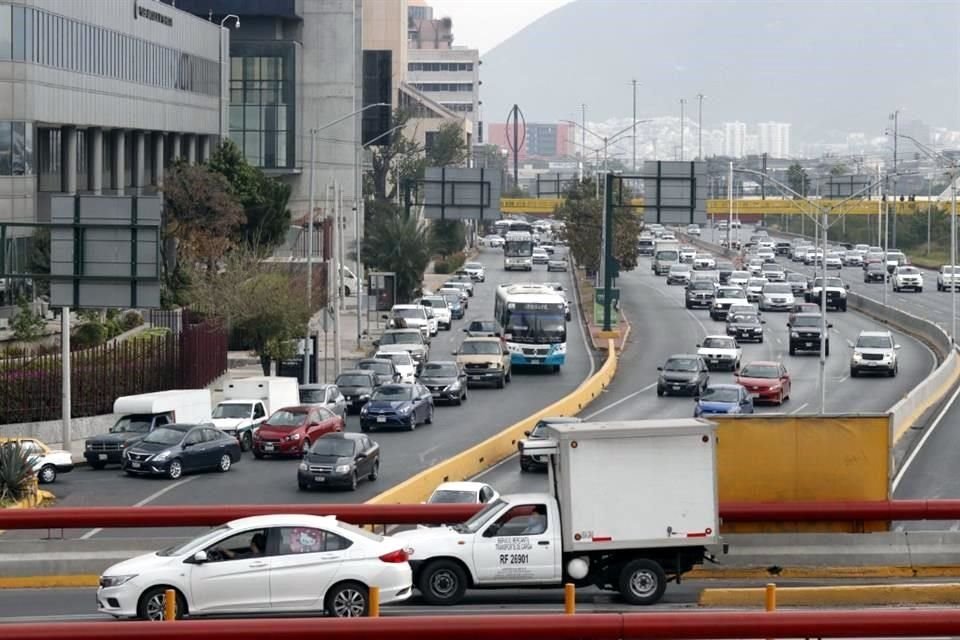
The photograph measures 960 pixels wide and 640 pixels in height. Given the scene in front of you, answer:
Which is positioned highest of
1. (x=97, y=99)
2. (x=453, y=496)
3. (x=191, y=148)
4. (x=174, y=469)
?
(x=97, y=99)

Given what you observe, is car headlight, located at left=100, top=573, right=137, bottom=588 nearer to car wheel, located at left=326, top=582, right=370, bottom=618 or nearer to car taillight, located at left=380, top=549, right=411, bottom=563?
car wheel, located at left=326, top=582, right=370, bottom=618

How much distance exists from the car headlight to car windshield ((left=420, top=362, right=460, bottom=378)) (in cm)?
3580

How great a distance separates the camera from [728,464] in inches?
834

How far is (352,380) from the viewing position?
171ft

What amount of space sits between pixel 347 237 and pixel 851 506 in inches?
3351

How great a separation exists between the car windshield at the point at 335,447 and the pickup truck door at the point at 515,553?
57.5 feet

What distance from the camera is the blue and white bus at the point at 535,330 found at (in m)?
61.1

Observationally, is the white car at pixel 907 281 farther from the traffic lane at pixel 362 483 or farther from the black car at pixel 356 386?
the black car at pixel 356 386

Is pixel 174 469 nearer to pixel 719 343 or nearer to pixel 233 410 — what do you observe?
pixel 233 410

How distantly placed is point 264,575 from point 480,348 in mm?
40931

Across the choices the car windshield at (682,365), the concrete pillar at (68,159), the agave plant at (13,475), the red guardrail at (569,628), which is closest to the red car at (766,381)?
the car windshield at (682,365)

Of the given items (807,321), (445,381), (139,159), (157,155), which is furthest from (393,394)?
(157,155)

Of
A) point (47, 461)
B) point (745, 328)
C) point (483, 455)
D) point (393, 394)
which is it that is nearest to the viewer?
point (47, 461)

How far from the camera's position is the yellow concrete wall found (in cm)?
2070
